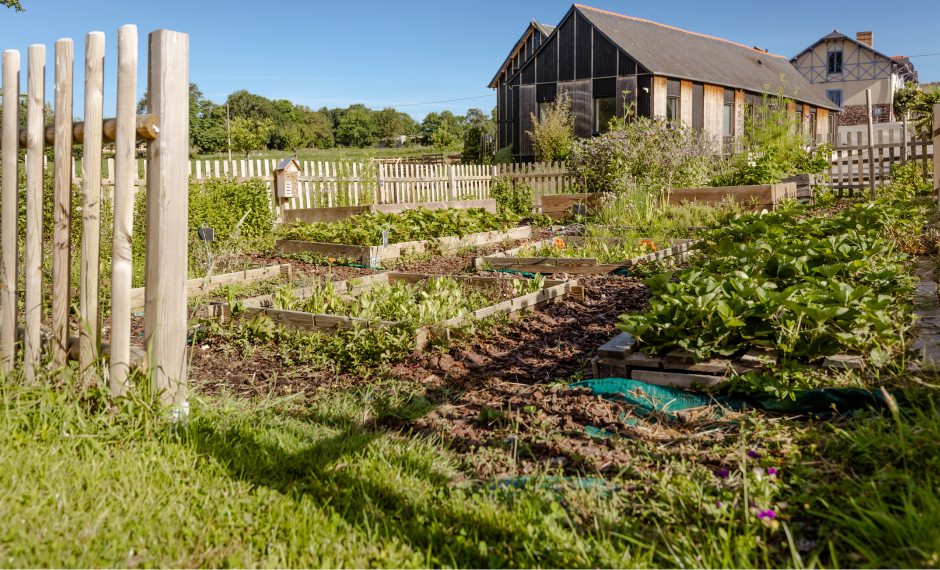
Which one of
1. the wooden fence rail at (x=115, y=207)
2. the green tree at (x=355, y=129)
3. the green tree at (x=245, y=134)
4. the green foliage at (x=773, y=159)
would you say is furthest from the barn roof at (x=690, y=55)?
the green tree at (x=355, y=129)

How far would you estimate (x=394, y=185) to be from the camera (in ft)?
48.6

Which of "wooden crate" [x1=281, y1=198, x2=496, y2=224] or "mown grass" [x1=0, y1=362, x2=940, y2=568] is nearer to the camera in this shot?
"mown grass" [x1=0, y1=362, x2=940, y2=568]

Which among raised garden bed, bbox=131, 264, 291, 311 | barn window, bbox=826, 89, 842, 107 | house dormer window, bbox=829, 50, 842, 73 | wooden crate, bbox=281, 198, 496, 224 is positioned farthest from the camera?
barn window, bbox=826, 89, 842, 107

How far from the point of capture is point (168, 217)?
265cm

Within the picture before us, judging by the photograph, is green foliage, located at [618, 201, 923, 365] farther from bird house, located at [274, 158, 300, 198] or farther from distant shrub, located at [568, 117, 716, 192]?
bird house, located at [274, 158, 300, 198]

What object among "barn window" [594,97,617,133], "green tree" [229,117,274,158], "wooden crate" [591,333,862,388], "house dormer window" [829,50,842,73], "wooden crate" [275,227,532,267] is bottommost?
"wooden crate" [591,333,862,388]

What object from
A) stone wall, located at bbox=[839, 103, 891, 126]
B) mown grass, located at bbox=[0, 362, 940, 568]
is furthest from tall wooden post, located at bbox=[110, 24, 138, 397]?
stone wall, located at bbox=[839, 103, 891, 126]

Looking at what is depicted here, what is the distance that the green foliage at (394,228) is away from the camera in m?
7.81

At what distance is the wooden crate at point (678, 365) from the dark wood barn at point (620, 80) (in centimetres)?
1838

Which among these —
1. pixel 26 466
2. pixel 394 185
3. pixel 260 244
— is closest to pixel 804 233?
pixel 26 466

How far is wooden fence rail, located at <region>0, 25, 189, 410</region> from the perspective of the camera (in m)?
2.63

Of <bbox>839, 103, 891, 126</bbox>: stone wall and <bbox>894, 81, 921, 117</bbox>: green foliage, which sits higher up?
<bbox>894, 81, 921, 117</bbox>: green foliage

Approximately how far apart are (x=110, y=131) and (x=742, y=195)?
917 centimetres

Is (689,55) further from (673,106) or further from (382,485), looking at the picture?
(382,485)
